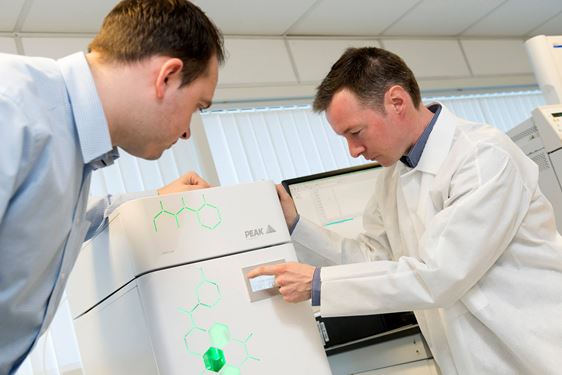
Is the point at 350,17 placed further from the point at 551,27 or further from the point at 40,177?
the point at 40,177

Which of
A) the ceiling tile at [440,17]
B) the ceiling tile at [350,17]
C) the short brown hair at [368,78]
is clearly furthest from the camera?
the ceiling tile at [440,17]

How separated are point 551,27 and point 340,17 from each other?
63.5 inches

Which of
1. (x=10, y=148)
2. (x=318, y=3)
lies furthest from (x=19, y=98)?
(x=318, y=3)

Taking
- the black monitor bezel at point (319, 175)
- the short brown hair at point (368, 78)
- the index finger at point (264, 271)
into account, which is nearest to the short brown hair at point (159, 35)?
the index finger at point (264, 271)

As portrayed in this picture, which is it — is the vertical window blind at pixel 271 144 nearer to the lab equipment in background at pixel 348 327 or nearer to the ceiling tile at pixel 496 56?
the lab equipment in background at pixel 348 327

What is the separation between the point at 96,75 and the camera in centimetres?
101

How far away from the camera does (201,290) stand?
1.13 m

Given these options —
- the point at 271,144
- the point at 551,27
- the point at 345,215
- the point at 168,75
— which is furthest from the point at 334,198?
the point at 551,27

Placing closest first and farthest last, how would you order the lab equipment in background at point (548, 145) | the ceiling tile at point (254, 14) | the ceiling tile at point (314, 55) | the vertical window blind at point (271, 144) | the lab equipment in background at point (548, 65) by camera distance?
the lab equipment in background at point (548, 145), the lab equipment in background at point (548, 65), the ceiling tile at point (254, 14), the vertical window blind at point (271, 144), the ceiling tile at point (314, 55)

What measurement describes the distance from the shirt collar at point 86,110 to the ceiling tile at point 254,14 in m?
1.82

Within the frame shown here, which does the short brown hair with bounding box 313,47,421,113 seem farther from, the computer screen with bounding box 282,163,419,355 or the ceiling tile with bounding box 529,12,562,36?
the ceiling tile with bounding box 529,12,562,36

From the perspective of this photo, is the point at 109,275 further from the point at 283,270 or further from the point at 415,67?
the point at 415,67

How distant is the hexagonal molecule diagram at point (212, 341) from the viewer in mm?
1109

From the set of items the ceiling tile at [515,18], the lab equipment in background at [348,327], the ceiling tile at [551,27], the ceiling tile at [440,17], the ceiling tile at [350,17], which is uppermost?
the ceiling tile at [350,17]
